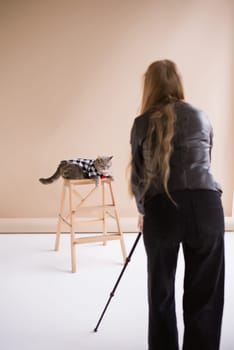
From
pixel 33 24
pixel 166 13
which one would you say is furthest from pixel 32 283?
pixel 166 13

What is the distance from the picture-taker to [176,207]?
4.88 feet

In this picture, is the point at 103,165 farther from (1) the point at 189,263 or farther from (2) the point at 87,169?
(1) the point at 189,263

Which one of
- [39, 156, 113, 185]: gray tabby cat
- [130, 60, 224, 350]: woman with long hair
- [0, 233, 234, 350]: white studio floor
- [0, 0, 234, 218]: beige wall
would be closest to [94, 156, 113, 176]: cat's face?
[39, 156, 113, 185]: gray tabby cat

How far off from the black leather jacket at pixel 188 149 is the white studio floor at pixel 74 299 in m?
0.83

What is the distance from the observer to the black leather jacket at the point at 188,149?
1493 millimetres

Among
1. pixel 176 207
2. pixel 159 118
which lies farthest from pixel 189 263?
pixel 159 118

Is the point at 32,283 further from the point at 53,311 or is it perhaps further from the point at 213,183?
the point at 213,183

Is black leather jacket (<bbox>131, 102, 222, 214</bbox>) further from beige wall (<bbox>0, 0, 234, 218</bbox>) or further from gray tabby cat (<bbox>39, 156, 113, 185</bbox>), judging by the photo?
beige wall (<bbox>0, 0, 234, 218</bbox>)

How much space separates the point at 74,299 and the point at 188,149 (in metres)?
1.29

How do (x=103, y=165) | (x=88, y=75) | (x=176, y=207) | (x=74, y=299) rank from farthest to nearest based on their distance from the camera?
(x=88, y=75)
(x=103, y=165)
(x=74, y=299)
(x=176, y=207)

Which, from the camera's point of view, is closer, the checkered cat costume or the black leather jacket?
the black leather jacket

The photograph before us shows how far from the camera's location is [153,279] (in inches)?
61.6

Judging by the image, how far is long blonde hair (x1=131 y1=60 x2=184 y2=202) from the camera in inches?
58.2

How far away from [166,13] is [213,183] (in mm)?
2635
